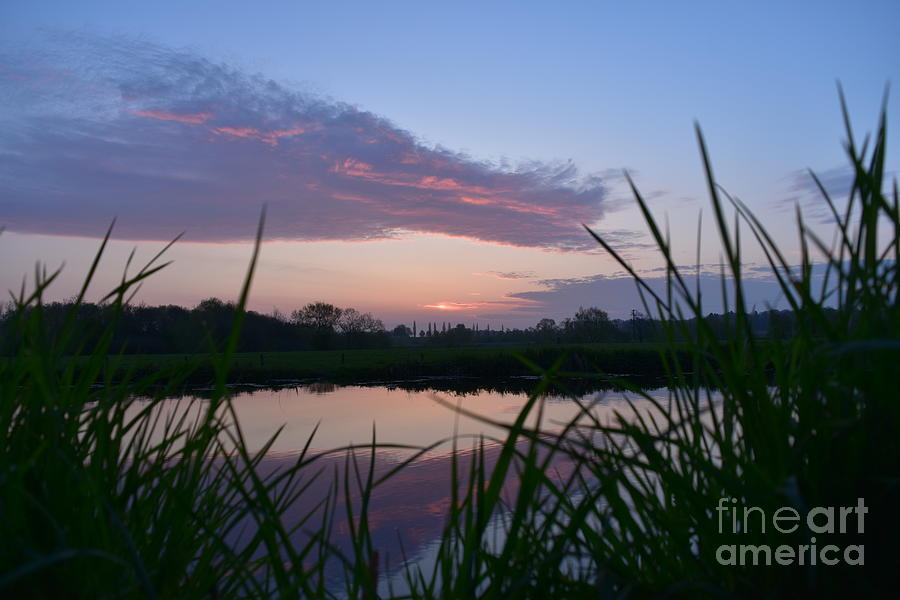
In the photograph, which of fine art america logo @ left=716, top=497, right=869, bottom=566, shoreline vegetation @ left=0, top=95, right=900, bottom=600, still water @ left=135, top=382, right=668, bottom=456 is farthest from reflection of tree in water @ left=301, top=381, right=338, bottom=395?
fine art america logo @ left=716, top=497, right=869, bottom=566

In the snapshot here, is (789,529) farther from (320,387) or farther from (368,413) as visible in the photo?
(320,387)

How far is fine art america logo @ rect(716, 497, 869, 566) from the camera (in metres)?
0.66

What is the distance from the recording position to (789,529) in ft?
2.31

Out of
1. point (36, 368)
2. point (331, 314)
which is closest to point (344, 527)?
point (36, 368)

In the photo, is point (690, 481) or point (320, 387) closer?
point (690, 481)

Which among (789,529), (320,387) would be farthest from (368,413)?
(789,529)

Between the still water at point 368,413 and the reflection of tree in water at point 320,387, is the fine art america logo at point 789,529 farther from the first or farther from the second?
the reflection of tree in water at point 320,387

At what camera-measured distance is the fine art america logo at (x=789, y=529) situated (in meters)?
0.66

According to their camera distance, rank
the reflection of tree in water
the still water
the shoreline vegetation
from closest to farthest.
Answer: the shoreline vegetation < the still water < the reflection of tree in water

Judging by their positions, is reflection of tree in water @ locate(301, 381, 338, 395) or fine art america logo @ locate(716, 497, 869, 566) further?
reflection of tree in water @ locate(301, 381, 338, 395)

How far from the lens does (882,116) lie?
0.77m

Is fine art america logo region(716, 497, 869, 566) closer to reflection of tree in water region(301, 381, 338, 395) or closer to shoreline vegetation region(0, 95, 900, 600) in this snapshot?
shoreline vegetation region(0, 95, 900, 600)

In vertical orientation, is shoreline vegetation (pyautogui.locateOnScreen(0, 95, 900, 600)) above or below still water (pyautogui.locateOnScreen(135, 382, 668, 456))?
above

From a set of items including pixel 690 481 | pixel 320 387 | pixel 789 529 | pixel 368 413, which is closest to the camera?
pixel 789 529
